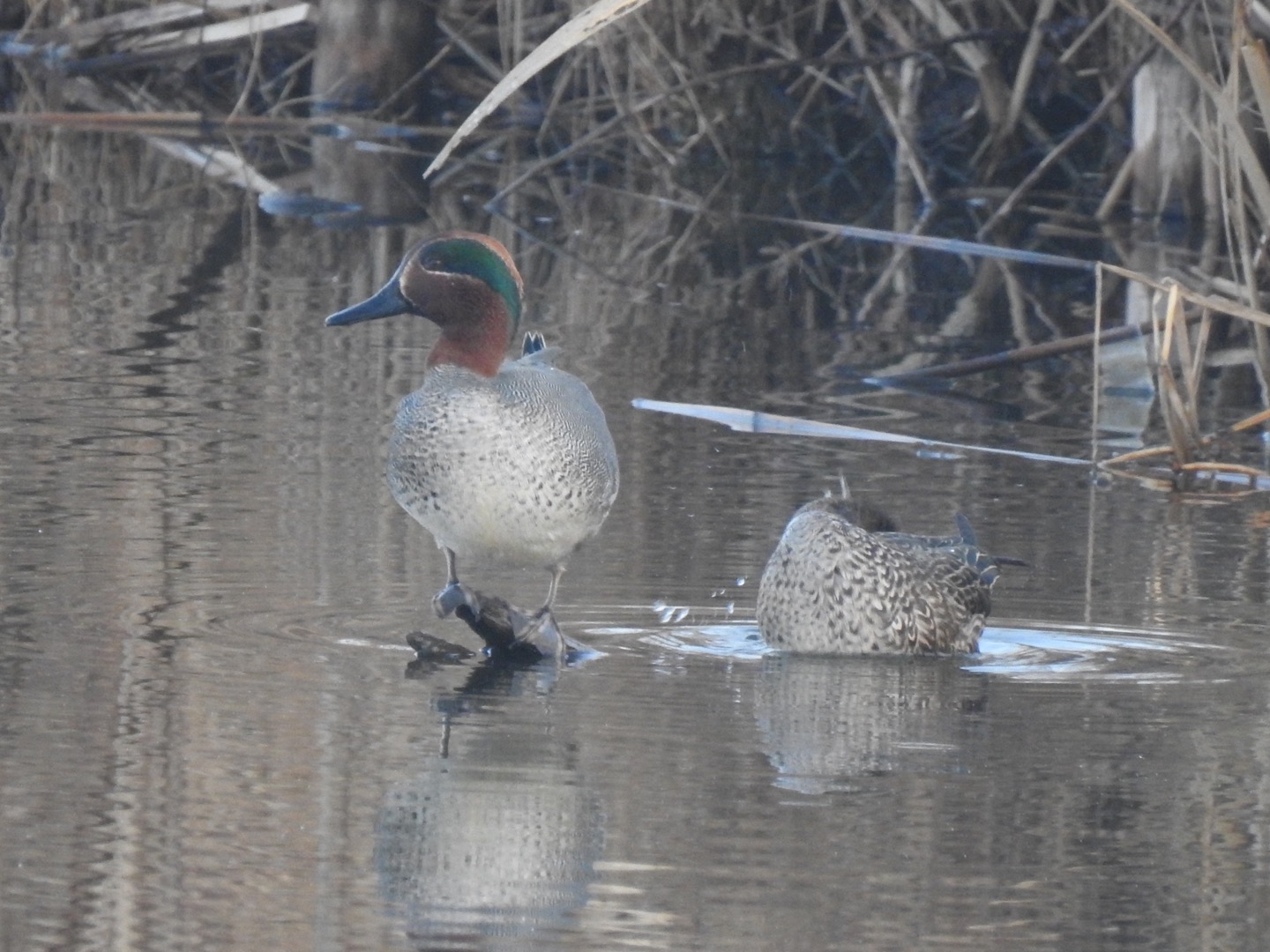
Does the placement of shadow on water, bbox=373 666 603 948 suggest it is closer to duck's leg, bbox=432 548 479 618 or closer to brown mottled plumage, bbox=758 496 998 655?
duck's leg, bbox=432 548 479 618

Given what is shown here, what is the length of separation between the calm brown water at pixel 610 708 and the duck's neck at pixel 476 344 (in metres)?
0.55

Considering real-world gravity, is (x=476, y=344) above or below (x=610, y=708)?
above

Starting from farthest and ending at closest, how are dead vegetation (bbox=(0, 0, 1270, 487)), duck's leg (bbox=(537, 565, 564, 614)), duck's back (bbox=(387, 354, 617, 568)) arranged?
dead vegetation (bbox=(0, 0, 1270, 487))
duck's leg (bbox=(537, 565, 564, 614))
duck's back (bbox=(387, 354, 617, 568))

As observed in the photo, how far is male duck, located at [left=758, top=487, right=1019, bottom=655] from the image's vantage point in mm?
5402

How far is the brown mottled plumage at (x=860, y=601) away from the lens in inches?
213

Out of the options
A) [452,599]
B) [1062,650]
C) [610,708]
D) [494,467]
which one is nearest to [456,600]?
[452,599]

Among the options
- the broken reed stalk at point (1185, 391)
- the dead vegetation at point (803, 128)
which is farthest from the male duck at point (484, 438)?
the dead vegetation at point (803, 128)

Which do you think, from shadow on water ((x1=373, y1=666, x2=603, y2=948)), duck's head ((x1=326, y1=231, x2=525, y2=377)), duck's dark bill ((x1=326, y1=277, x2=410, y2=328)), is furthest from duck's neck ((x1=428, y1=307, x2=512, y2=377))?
shadow on water ((x1=373, y1=666, x2=603, y2=948))

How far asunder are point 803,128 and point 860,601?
35.5ft

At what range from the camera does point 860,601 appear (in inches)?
213

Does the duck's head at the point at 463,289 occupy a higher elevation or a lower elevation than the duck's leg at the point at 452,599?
higher

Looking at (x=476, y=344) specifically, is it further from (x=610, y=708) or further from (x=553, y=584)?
(x=610, y=708)

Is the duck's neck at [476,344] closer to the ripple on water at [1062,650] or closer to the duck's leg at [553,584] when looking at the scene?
the duck's leg at [553,584]

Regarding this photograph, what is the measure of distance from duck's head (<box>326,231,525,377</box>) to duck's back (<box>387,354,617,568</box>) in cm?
10
